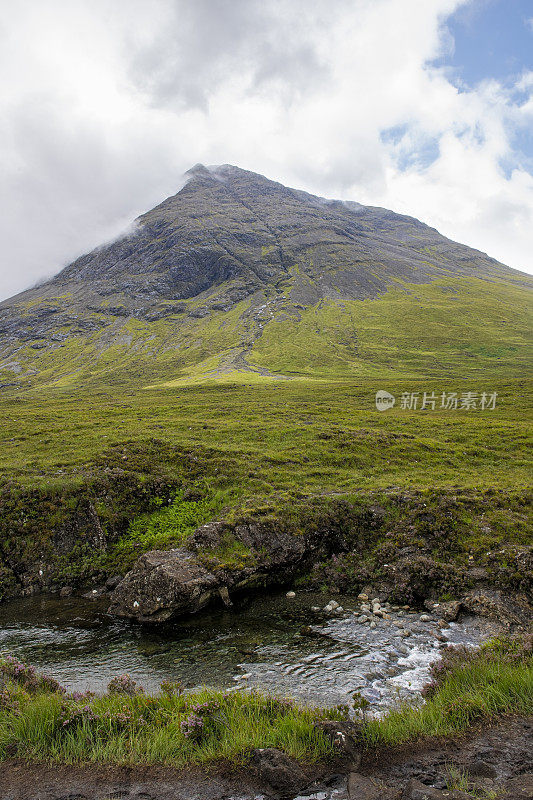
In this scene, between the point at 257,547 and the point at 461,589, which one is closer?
the point at 461,589

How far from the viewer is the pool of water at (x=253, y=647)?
13820 millimetres

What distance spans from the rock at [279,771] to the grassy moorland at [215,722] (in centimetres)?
28

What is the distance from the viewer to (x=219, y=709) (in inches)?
396

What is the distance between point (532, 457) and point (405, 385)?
7178cm

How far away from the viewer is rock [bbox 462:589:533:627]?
1631 cm

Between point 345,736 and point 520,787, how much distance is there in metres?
3.35

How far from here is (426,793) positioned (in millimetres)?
6742

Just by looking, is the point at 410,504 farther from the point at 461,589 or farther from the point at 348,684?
the point at 348,684

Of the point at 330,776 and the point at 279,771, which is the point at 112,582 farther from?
the point at 330,776

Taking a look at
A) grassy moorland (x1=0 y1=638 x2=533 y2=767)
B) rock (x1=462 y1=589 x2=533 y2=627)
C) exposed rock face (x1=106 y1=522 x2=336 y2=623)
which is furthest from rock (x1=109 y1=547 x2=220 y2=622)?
rock (x1=462 y1=589 x2=533 y2=627)

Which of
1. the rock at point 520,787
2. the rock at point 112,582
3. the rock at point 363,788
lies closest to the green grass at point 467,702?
the rock at point 363,788

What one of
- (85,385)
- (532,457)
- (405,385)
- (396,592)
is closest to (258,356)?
(85,385)

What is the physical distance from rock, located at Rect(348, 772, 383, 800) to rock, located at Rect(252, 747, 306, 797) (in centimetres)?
102

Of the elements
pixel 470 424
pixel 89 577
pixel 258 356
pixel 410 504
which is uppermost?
pixel 258 356
